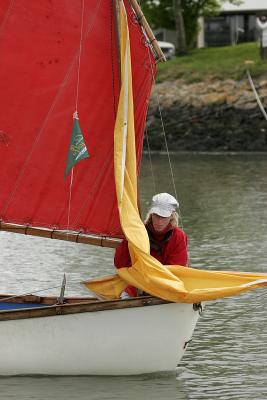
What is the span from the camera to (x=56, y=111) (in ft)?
46.7

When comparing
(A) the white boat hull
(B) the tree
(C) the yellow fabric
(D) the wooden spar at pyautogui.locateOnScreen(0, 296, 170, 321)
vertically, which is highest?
(B) the tree

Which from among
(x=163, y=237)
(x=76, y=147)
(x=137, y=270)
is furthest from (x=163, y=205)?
(x=76, y=147)

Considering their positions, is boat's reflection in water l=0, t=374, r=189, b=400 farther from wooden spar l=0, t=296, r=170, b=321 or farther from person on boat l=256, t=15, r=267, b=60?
person on boat l=256, t=15, r=267, b=60

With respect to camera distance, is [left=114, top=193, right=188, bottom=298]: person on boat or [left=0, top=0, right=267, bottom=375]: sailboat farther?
[left=0, top=0, right=267, bottom=375]: sailboat

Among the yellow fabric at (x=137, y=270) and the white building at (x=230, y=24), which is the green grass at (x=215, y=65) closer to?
the white building at (x=230, y=24)

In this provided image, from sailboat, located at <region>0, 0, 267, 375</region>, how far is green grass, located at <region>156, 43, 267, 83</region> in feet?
130

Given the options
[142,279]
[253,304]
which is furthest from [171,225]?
[253,304]

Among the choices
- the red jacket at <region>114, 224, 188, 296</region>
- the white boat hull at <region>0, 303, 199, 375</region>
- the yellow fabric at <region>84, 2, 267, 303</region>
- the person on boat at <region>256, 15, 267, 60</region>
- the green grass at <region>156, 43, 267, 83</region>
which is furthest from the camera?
the person on boat at <region>256, 15, 267, 60</region>

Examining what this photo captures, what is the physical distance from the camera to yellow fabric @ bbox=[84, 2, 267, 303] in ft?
41.6

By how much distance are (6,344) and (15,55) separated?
341cm

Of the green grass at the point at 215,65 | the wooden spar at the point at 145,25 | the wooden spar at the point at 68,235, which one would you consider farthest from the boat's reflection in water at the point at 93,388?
the green grass at the point at 215,65

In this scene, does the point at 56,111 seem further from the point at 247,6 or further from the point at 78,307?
the point at 247,6

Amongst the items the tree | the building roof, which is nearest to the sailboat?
the tree

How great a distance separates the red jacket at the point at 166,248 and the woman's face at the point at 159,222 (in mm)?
78
